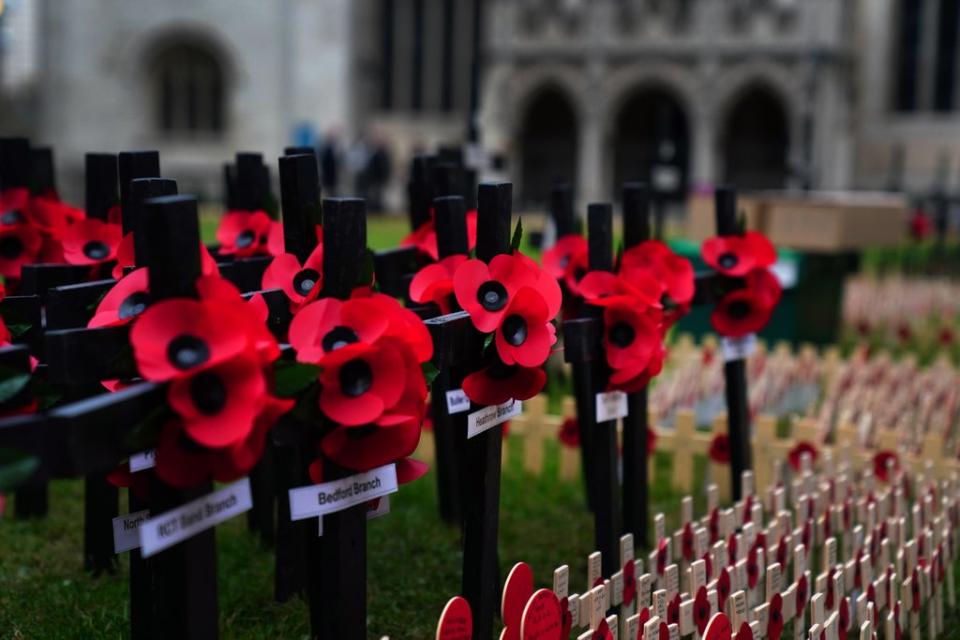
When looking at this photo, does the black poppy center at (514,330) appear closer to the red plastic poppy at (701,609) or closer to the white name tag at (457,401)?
the white name tag at (457,401)

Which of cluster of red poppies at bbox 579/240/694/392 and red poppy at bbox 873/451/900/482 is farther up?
cluster of red poppies at bbox 579/240/694/392

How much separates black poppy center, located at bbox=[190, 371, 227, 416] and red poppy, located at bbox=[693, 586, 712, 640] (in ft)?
5.32

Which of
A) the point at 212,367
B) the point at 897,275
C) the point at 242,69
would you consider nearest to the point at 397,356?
the point at 212,367

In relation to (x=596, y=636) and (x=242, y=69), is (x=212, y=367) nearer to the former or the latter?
(x=596, y=636)

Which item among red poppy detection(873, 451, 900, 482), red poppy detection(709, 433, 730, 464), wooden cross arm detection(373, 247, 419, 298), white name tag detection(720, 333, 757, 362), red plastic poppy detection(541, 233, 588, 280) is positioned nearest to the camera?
wooden cross arm detection(373, 247, 419, 298)

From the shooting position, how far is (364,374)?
2959mm

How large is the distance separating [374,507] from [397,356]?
0.57 metres

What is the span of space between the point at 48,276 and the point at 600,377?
6.27 feet

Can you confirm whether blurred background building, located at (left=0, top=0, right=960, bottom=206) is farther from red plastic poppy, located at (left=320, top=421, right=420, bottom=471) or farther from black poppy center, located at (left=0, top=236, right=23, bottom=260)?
red plastic poppy, located at (left=320, top=421, right=420, bottom=471)

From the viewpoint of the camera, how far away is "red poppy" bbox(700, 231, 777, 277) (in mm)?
5223

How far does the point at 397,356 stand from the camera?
2.96m

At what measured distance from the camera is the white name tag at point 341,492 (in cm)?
297

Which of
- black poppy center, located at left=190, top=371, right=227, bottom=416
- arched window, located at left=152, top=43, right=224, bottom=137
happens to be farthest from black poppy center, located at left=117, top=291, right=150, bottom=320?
arched window, located at left=152, top=43, right=224, bottom=137

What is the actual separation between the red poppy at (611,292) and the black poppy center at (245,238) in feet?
4.62
